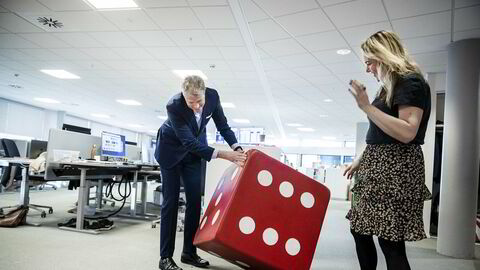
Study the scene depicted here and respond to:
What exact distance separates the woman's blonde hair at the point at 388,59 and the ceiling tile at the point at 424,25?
8.74ft

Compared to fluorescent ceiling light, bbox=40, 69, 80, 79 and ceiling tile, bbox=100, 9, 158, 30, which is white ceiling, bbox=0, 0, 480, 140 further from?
fluorescent ceiling light, bbox=40, 69, 80, 79

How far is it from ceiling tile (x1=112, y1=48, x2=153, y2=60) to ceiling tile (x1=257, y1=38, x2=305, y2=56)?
1.94 m

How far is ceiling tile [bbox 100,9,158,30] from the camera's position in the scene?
12.1 ft

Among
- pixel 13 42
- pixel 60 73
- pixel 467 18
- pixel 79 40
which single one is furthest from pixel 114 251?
pixel 60 73

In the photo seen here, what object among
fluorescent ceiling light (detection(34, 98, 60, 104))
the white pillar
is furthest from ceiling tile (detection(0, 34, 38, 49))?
the white pillar

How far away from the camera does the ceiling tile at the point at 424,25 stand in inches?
126

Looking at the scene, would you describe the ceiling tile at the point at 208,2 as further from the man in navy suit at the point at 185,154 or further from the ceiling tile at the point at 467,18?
the ceiling tile at the point at 467,18

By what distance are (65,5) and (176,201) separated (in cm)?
309

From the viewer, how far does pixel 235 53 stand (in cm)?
480

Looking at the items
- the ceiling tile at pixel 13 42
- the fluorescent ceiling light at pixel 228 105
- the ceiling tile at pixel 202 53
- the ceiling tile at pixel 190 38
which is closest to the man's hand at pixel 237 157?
the ceiling tile at pixel 190 38

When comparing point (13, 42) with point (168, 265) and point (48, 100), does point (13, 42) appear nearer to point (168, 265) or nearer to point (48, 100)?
point (168, 265)

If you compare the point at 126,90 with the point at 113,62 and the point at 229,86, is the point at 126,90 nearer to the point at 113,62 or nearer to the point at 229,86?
the point at 113,62

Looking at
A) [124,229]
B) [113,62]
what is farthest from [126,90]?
[124,229]

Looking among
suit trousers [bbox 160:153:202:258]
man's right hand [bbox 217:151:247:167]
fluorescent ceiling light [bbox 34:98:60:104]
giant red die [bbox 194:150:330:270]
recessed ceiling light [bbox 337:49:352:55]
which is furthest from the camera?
fluorescent ceiling light [bbox 34:98:60:104]
